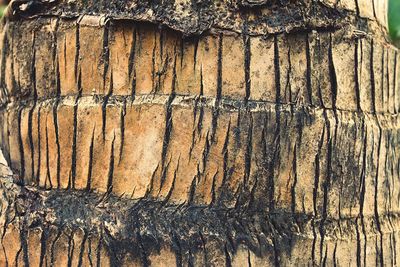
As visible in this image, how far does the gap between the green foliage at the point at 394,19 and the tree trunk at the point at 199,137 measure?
1.94 metres

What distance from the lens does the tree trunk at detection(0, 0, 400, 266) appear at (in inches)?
81.1

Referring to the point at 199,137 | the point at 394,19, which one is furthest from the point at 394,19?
the point at 199,137

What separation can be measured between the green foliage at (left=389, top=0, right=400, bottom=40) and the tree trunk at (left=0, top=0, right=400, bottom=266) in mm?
1940

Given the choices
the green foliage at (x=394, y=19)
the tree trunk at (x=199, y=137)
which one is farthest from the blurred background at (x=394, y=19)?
the tree trunk at (x=199, y=137)

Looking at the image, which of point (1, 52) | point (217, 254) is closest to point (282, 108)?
point (217, 254)

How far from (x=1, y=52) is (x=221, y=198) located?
2.99 feet

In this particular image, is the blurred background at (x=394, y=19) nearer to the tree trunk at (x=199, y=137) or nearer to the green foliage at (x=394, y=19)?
the green foliage at (x=394, y=19)

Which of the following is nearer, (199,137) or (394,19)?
(199,137)

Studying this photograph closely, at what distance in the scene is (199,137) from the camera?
2057 millimetres

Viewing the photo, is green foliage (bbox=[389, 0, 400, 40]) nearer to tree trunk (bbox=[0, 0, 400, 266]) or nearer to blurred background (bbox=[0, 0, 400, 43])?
blurred background (bbox=[0, 0, 400, 43])

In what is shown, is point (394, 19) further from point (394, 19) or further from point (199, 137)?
point (199, 137)

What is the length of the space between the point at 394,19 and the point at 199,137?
2369 mm

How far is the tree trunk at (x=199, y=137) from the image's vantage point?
2061mm

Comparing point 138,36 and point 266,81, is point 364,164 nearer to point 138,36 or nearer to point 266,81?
point 266,81
